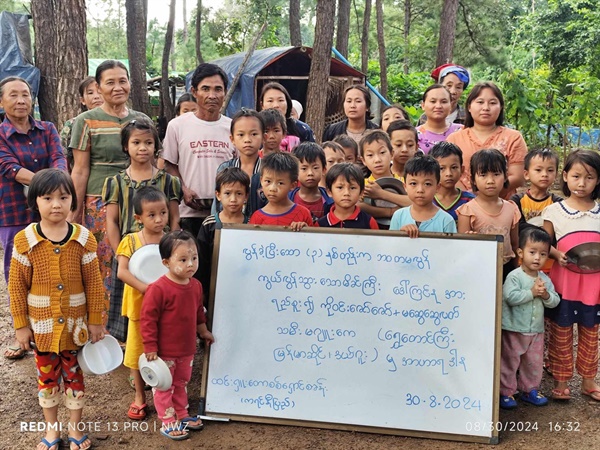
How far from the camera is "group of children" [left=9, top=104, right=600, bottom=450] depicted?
3.15 metres

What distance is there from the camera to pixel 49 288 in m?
3.09

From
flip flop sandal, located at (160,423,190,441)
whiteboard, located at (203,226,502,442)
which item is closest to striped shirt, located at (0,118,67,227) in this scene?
whiteboard, located at (203,226,502,442)

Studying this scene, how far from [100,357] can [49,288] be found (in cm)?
45

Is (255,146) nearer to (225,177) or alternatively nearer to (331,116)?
(225,177)

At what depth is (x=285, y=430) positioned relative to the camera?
3.47 metres

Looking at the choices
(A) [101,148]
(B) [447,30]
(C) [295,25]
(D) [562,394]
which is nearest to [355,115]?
(A) [101,148]

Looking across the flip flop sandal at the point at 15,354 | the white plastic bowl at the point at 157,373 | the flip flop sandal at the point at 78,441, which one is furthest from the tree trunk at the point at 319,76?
the flip flop sandal at the point at 78,441

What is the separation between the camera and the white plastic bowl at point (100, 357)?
3.16 m

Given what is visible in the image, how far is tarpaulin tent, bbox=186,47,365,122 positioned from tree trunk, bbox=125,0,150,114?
105 cm

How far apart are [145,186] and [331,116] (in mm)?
10861

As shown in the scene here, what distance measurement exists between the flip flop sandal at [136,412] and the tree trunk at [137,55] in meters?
10.4

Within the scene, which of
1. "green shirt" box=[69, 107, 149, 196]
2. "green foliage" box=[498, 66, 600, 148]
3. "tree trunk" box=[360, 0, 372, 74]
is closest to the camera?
"green shirt" box=[69, 107, 149, 196]

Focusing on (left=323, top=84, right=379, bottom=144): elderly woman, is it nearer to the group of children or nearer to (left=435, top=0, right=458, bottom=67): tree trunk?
the group of children

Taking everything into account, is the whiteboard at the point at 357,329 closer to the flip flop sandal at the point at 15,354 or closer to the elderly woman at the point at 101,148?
the elderly woman at the point at 101,148
